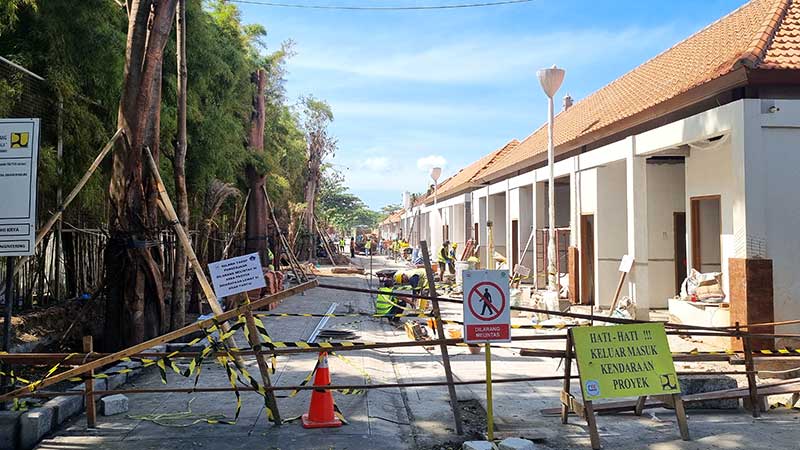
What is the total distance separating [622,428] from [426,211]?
117 feet

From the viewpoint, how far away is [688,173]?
1328cm

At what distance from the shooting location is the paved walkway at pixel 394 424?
5.43m

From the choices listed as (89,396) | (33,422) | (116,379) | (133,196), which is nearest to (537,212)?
(133,196)

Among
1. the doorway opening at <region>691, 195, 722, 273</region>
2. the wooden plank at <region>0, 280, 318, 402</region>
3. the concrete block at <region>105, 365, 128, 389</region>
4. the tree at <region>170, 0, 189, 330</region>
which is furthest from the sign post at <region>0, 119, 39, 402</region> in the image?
the doorway opening at <region>691, 195, 722, 273</region>

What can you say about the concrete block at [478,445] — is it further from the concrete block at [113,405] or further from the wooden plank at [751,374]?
the concrete block at [113,405]

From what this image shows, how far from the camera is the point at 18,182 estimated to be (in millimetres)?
5934

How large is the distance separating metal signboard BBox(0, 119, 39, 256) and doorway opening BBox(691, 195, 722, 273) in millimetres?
12276

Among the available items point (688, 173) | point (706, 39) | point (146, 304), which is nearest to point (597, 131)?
point (688, 173)

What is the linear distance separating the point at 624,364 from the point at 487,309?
53.4 inches

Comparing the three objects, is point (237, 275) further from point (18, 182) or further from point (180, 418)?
point (18, 182)

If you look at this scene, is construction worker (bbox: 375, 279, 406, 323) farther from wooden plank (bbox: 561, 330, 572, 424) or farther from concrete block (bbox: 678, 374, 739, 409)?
concrete block (bbox: 678, 374, 739, 409)

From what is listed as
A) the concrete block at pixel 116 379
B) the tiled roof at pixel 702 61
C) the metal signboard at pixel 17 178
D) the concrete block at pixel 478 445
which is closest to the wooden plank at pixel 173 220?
the concrete block at pixel 116 379

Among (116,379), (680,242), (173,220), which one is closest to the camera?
(116,379)

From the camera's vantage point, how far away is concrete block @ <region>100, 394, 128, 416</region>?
6.14 m
